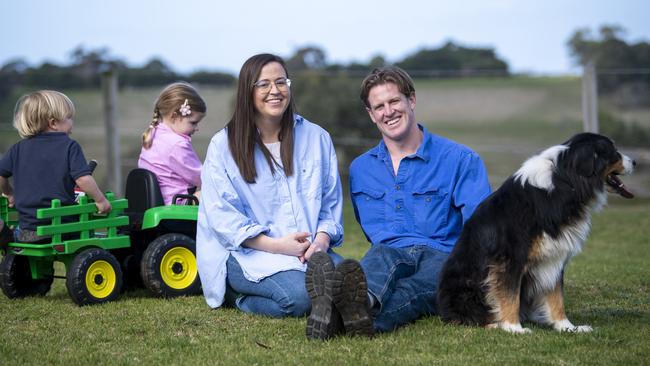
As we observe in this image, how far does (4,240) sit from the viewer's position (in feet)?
18.7

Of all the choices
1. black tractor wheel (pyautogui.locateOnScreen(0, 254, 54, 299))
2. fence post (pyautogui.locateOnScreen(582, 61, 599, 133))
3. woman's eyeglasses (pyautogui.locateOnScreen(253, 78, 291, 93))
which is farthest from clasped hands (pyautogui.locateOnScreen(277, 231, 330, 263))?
fence post (pyautogui.locateOnScreen(582, 61, 599, 133))

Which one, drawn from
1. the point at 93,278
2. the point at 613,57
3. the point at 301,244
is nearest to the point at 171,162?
the point at 93,278

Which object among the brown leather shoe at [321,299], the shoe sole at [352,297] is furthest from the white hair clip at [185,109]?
the shoe sole at [352,297]

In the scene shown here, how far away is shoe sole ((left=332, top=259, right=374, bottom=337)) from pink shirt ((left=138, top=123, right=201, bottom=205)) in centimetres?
250

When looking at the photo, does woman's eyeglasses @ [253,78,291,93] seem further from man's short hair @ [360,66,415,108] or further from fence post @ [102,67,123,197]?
fence post @ [102,67,123,197]

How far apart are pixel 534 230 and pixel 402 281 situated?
2.87 ft

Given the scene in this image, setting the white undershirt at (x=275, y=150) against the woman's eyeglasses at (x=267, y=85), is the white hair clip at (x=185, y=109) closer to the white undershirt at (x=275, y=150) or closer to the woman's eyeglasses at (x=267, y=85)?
the white undershirt at (x=275, y=150)

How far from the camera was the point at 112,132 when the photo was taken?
1193cm

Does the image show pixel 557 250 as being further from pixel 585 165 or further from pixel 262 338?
pixel 262 338

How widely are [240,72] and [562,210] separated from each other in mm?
2190

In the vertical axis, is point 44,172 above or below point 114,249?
above

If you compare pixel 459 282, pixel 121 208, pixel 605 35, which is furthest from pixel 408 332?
pixel 605 35

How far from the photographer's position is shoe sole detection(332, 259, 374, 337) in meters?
4.08

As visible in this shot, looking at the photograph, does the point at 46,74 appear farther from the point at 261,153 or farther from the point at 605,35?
the point at 605,35
